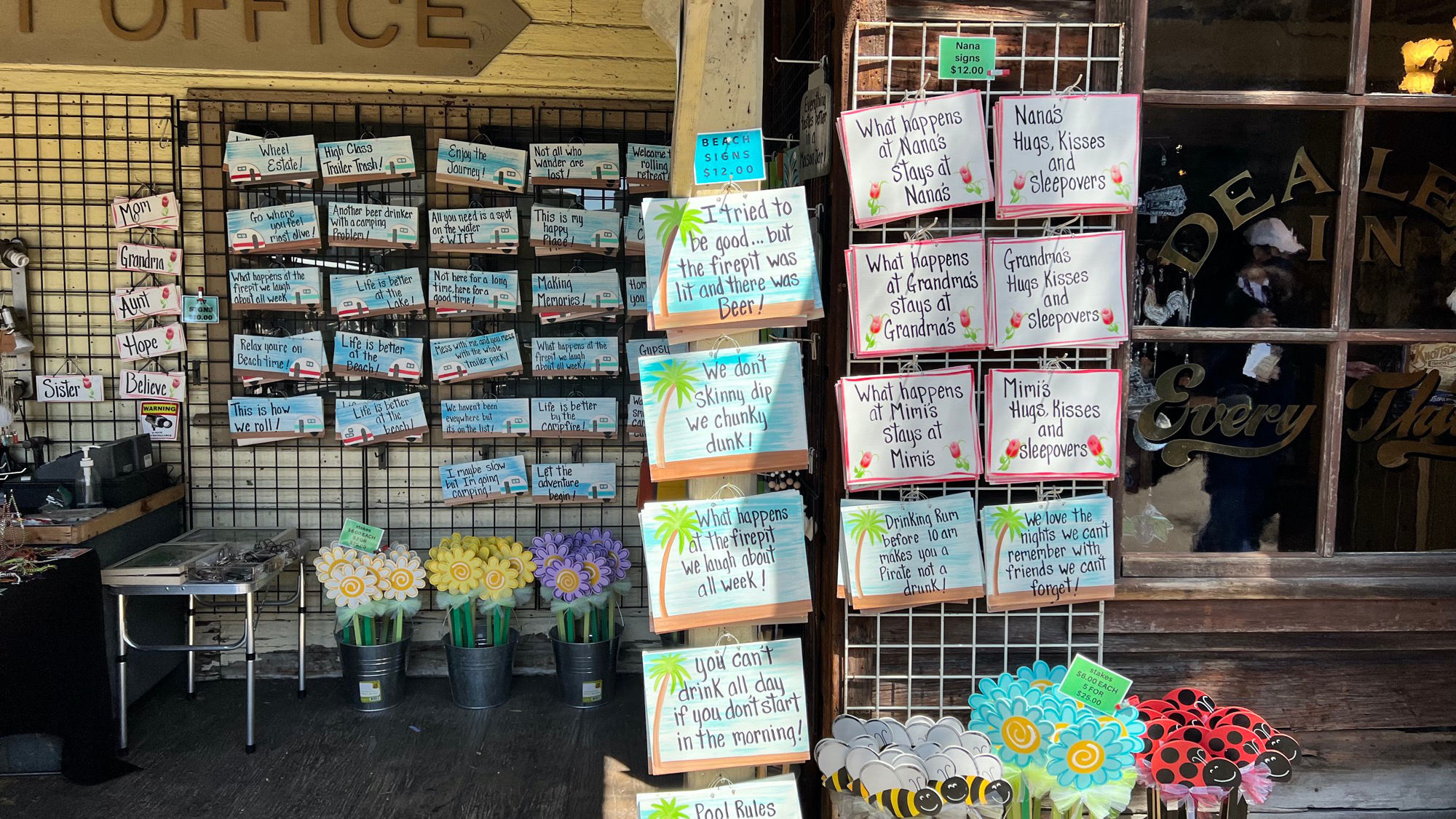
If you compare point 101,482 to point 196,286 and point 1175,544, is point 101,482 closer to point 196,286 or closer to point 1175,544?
point 196,286

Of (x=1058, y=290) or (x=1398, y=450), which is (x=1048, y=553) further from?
(x=1398, y=450)

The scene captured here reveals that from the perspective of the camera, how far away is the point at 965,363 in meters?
2.51

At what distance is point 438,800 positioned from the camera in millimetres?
3596

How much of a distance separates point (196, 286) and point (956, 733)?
157 inches

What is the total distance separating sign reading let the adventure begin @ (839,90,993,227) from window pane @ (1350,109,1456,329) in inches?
46.5

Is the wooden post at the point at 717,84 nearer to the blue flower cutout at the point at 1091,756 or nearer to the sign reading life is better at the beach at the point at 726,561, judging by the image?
the sign reading life is better at the beach at the point at 726,561

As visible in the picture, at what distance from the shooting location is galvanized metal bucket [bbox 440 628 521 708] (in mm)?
4316

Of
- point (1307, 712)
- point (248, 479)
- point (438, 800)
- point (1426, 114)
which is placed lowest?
point (438, 800)

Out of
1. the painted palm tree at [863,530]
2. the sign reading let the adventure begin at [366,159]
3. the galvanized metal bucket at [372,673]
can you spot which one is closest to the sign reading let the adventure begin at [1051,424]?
the painted palm tree at [863,530]

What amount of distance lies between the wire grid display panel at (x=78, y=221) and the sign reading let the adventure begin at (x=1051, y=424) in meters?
3.86

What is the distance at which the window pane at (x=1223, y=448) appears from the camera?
2.65 meters

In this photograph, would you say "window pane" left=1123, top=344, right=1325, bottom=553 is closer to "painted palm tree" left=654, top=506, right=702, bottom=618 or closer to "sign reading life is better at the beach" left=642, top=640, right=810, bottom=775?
"sign reading life is better at the beach" left=642, top=640, right=810, bottom=775

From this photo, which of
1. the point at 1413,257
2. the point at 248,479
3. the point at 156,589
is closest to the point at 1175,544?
the point at 1413,257

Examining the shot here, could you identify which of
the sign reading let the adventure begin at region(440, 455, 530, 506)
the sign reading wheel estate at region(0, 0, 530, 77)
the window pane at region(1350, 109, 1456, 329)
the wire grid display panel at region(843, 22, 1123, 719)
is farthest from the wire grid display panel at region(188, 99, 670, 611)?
the window pane at region(1350, 109, 1456, 329)
